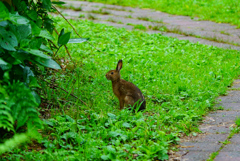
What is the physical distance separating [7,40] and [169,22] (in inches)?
346

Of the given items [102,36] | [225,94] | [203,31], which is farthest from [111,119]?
[203,31]

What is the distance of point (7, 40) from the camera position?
304 cm

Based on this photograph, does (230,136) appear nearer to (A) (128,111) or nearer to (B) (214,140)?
(B) (214,140)

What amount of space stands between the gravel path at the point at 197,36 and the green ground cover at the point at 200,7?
0.42m

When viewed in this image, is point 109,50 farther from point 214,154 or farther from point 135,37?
point 214,154

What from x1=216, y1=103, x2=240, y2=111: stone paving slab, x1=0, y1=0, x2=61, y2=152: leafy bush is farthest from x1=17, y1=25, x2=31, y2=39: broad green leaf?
x1=216, y1=103, x2=240, y2=111: stone paving slab

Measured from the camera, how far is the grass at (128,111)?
138 inches

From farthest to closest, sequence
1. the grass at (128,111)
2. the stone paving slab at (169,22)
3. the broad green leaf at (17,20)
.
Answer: the stone paving slab at (169,22), the grass at (128,111), the broad green leaf at (17,20)

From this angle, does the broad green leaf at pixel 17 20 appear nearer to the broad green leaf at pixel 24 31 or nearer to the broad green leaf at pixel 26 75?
the broad green leaf at pixel 24 31

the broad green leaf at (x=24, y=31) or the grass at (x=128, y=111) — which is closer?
the broad green leaf at (x=24, y=31)

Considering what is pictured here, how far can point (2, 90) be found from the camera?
2.71m

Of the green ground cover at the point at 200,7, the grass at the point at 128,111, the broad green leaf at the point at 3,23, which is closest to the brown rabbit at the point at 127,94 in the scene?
the grass at the point at 128,111

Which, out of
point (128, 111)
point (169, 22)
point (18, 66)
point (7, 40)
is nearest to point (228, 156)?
point (128, 111)

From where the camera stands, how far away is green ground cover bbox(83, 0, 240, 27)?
11.6 meters
